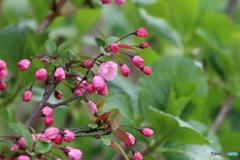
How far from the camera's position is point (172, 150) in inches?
42.6

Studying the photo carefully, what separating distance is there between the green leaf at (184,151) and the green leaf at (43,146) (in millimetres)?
502

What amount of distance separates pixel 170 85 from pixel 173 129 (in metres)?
0.13

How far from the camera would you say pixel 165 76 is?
1.10 meters

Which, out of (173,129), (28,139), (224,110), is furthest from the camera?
(224,110)

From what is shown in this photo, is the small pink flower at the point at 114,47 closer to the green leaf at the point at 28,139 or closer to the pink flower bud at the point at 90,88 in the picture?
the pink flower bud at the point at 90,88

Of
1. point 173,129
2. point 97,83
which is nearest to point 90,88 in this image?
point 97,83

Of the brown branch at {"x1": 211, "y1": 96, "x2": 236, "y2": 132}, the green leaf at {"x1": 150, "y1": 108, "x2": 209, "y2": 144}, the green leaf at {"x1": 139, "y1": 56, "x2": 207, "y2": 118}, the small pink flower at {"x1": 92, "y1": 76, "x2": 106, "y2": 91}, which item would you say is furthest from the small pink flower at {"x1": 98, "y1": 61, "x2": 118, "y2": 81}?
the brown branch at {"x1": 211, "y1": 96, "x2": 236, "y2": 132}

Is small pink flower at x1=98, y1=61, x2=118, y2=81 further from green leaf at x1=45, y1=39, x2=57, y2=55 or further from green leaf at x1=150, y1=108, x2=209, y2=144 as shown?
green leaf at x1=150, y1=108, x2=209, y2=144

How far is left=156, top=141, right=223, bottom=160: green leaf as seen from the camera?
106 centimetres

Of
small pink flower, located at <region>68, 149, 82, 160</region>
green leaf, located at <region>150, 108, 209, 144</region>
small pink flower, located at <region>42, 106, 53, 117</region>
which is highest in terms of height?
small pink flower, located at <region>68, 149, 82, 160</region>

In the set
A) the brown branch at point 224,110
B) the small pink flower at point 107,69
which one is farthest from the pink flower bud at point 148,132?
the brown branch at point 224,110

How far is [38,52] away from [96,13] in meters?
0.58

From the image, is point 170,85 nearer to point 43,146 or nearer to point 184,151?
point 184,151

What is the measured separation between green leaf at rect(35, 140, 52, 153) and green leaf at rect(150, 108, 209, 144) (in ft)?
1.23
